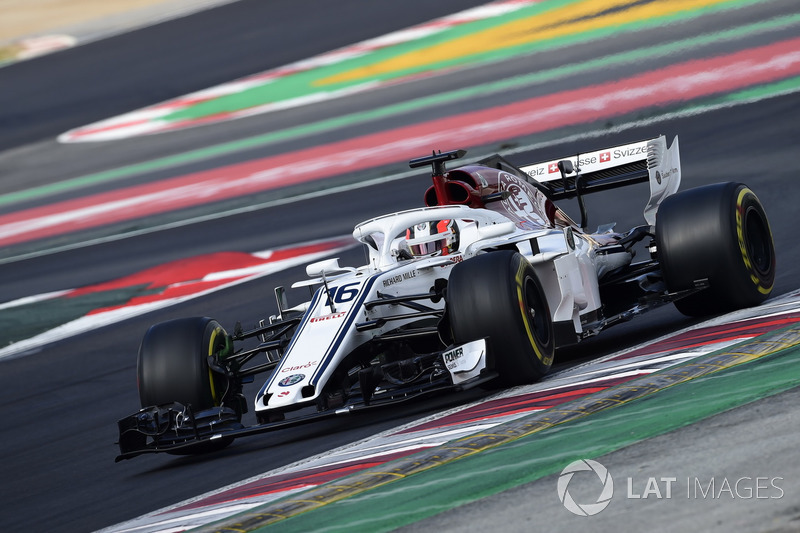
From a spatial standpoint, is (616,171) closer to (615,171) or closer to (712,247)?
(615,171)

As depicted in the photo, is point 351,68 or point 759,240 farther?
point 351,68

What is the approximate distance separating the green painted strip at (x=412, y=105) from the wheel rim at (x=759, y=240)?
8.81 m

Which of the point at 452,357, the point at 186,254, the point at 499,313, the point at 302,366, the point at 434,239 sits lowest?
the point at 452,357

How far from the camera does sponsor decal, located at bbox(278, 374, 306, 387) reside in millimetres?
7848

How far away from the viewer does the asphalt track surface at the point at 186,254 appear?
7.68m

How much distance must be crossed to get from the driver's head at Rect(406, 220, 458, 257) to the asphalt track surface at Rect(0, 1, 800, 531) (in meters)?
1.32

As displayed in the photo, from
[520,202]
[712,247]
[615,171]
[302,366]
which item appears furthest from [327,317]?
[615,171]

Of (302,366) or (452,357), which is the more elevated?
(302,366)

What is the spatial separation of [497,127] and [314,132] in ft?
12.4

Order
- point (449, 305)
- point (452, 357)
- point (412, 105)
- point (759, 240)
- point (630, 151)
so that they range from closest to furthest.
→ 1. point (452, 357)
2. point (449, 305)
3. point (759, 240)
4. point (630, 151)
5. point (412, 105)

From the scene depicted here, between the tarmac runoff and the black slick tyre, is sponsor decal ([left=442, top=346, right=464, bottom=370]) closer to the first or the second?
the tarmac runoff

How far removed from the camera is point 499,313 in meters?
7.68

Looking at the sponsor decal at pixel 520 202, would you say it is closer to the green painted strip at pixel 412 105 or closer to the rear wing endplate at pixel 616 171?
the rear wing endplate at pixel 616 171

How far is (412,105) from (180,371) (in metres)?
13.1
